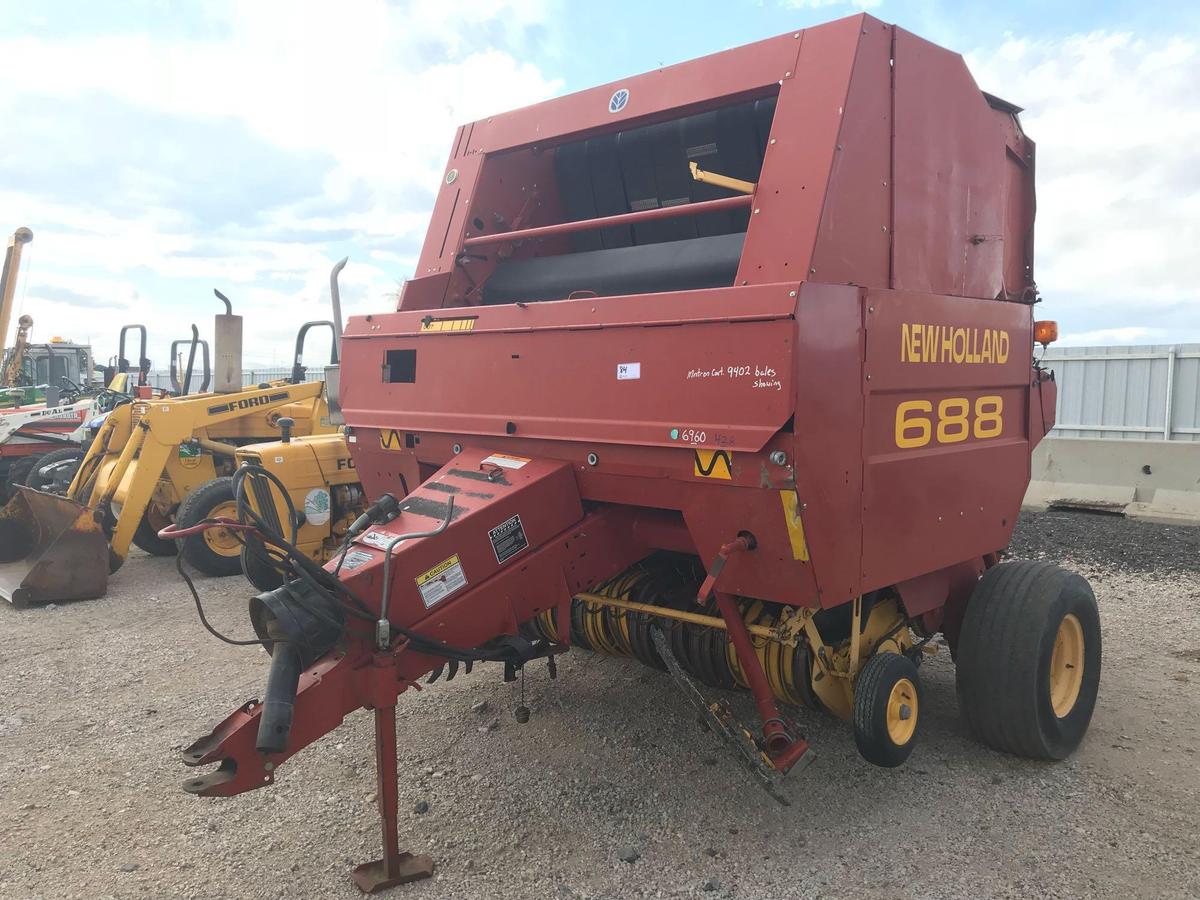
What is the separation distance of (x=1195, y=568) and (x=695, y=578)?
4780 mm

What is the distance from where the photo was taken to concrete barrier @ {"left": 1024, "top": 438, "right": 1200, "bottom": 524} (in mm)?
7961

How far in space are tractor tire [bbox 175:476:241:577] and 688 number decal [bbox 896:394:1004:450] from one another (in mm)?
5334

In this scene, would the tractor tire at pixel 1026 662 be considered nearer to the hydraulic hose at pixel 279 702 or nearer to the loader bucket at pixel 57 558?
the hydraulic hose at pixel 279 702

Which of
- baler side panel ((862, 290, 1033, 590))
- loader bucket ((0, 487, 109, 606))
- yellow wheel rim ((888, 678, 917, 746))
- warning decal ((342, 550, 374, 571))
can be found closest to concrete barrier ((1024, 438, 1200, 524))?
baler side panel ((862, 290, 1033, 590))

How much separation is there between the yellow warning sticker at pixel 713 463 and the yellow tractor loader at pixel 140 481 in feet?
16.2

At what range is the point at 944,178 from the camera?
3.43m

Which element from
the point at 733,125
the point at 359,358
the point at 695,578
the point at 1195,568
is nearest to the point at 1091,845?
the point at 695,578

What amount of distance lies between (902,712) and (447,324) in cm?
222

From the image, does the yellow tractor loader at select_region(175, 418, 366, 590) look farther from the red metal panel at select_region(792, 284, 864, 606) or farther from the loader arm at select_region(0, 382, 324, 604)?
the red metal panel at select_region(792, 284, 864, 606)

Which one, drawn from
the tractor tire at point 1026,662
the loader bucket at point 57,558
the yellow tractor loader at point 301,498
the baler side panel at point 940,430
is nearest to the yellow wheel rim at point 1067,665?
the tractor tire at point 1026,662

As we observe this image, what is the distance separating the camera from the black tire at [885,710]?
3.06 m

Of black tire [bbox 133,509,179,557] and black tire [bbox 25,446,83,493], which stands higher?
black tire [bbox 25,446,83,493]

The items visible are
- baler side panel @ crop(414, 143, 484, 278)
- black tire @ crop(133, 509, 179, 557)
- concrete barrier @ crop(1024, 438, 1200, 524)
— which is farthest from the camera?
concrete barrier @ crop(1024, 438, 1200, 524)

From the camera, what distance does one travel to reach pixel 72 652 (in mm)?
5191
